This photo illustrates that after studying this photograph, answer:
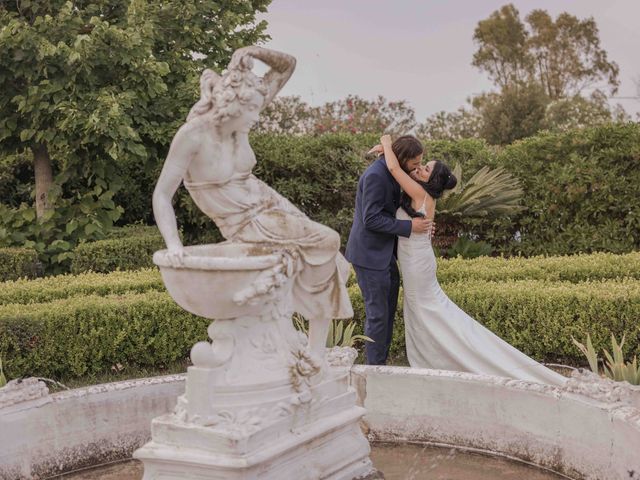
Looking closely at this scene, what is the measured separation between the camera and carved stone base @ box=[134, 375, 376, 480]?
344cm

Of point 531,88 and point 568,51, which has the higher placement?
point 568,51

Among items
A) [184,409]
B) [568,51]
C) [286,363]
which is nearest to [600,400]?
[286,363]

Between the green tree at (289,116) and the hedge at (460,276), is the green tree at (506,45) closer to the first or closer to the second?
the green tree at (289,116)

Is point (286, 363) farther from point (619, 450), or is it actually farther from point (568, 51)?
point (568, 51)

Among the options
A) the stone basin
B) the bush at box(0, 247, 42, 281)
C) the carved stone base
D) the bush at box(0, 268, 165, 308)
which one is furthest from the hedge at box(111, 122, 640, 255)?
the stone basin

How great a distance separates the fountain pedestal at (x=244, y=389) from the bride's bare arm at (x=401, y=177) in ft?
6.33

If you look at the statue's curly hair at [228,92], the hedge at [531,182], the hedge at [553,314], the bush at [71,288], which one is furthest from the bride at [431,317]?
the hedge at [531,182]

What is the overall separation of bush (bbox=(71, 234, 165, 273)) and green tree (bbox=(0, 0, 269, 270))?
1.97ft

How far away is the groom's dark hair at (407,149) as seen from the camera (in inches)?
222

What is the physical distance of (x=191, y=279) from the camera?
3.48 meters

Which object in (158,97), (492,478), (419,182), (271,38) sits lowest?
(492,478)

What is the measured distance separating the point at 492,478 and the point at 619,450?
635mm

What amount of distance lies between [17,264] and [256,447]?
6.57 metres

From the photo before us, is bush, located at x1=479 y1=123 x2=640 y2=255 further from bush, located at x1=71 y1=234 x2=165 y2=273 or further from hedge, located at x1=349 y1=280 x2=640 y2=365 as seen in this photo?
bush, located at x1=71 y1=234 x2=165 y2=273
